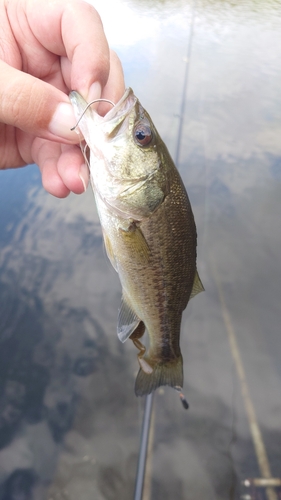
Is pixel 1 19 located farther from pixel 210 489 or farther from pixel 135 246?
pixel 210 489

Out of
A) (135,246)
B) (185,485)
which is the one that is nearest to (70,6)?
(135,246)

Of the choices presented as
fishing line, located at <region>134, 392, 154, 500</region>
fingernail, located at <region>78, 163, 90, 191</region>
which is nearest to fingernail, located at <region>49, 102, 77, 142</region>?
fingernail, located at <region>78, 163, 90, 191</region>

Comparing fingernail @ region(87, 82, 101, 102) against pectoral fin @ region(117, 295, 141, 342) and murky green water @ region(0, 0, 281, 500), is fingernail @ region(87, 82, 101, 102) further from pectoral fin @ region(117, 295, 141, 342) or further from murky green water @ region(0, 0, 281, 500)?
murky green water @ region(0, 0, 281, 500)

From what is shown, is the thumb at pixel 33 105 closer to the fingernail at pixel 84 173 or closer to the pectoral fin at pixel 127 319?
the fingernail at pixel 84 173

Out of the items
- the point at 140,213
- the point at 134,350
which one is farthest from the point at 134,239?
the point at 134,350

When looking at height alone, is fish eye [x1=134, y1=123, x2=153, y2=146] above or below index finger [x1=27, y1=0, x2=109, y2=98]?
below

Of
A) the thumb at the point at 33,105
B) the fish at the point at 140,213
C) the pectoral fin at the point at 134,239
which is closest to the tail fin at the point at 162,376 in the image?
the fish at the point at 140,213
